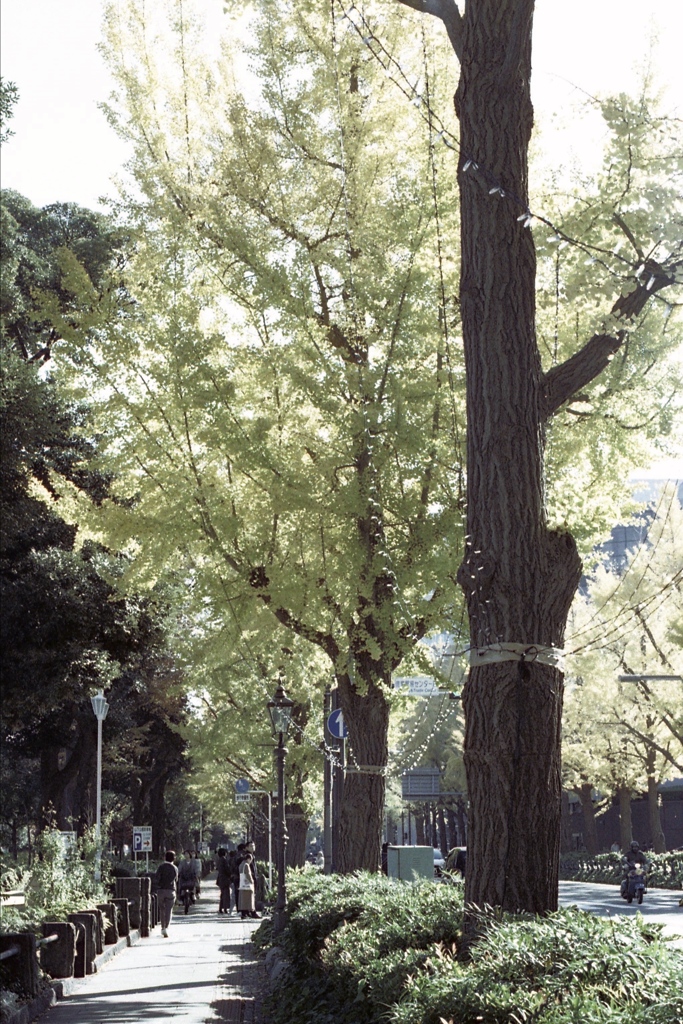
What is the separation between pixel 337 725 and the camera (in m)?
18.1

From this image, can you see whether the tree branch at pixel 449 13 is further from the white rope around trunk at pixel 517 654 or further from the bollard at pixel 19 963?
the bollard at pixel 19 963

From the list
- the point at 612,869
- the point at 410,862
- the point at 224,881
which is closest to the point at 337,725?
the point at 410,862

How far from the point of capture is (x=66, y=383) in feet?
47.9

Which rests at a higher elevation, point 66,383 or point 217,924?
point 66,383

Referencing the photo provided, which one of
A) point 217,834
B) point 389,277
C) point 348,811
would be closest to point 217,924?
point 348,811

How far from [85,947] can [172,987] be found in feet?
5.10

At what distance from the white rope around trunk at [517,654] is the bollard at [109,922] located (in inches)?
529

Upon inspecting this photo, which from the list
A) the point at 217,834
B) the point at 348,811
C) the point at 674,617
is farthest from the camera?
the point at 217,834

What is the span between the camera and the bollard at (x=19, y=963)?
11812 mm

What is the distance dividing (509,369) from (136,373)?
6179 millimetres

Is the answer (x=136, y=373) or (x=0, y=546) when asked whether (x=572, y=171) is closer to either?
(x=136, y=373)

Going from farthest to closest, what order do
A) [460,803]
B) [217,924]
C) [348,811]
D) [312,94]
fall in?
[460,803]
[217,924]
[348,811]
[312,94]

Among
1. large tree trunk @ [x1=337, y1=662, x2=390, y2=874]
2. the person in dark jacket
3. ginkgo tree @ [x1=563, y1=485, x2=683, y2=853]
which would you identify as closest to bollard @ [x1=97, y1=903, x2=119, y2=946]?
large tree trunk @ [x1=337, y1=662, x2=390, y2=874]

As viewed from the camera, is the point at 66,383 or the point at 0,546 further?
the point at 0,546
